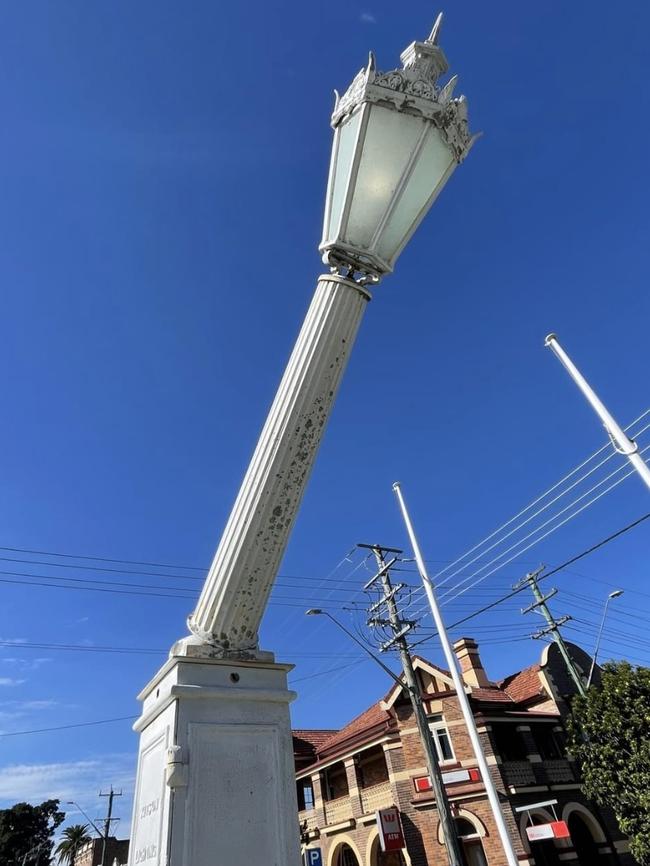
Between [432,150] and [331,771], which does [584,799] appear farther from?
[432,150]

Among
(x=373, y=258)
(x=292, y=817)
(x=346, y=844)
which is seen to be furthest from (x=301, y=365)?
(x=346, y=844)

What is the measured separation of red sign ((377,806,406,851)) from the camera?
1958cm

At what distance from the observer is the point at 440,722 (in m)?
21.6

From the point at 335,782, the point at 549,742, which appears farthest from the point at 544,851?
the point at 335,782

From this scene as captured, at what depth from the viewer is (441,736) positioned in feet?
70.6

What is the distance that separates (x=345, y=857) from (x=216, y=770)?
87.4ft

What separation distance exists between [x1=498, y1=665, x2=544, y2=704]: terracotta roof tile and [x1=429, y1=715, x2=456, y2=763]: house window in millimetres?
4329

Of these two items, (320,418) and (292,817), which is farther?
(320,418)

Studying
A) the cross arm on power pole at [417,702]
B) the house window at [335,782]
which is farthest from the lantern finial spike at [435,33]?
the house window at [335,782]

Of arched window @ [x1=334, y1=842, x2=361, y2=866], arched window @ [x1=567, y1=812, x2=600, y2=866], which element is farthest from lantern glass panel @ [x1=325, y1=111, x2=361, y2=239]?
arched window @ [x1=334, y1=842, x2=361, y2=866]

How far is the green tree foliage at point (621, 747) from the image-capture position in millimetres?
16016

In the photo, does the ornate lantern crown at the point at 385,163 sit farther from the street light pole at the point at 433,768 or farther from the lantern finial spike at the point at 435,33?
the street light pole at the point at 433,768

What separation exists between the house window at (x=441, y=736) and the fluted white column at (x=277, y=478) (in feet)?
69.2

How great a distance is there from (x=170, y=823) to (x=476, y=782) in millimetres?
20999
